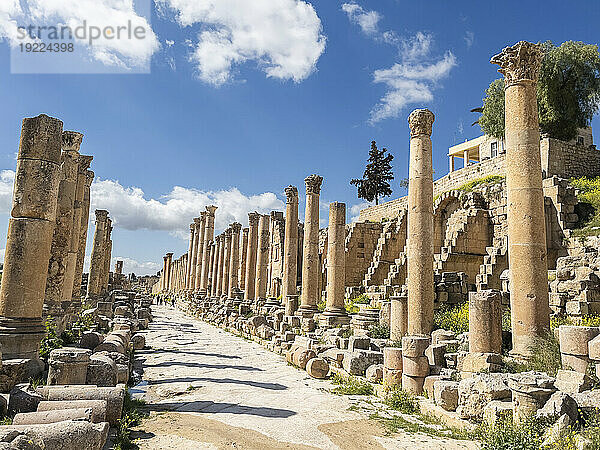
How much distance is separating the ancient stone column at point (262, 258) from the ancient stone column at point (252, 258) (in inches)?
25.0

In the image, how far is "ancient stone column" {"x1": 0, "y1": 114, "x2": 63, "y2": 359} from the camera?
8891mm

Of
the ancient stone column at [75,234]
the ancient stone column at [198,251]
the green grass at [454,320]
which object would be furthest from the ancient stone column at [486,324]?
the ancient stone column at [198,251]

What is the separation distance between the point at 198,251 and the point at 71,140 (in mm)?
30057

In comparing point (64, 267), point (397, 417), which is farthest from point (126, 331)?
point (397, 417)

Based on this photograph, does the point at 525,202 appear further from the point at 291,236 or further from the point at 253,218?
the point at 253,218

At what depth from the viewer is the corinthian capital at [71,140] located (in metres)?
15.6

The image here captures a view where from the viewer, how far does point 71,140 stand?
51.3 ft

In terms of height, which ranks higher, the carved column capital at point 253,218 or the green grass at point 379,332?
the carved column capital at point 253,218

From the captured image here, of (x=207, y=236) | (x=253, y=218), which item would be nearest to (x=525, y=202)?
(x=253, y=218)

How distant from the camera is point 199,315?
33812 millimetres

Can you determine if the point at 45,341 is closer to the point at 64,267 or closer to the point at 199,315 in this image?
the point at 64,267

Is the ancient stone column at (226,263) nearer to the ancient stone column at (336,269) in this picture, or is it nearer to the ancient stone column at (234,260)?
the ancient stone column at (234,260)

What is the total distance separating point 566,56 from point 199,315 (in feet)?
96.5

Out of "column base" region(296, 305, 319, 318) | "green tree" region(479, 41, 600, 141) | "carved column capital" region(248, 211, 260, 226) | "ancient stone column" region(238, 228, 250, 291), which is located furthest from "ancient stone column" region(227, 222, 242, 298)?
"green tree" region(479, 41, 600, 141)
